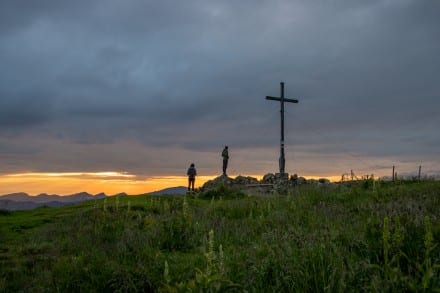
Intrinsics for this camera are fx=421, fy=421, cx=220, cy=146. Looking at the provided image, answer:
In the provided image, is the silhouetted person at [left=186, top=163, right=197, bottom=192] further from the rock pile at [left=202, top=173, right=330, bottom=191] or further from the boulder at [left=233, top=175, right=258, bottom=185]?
the boulder at [left=233, top=175, right=258, bottom=185]

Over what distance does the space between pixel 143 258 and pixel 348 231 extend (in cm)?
412

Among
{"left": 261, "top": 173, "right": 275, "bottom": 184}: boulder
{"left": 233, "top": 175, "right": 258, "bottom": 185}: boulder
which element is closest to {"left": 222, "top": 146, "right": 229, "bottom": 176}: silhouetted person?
{"left": 233, "top": 175, "right": 258, "bottom": 185}: boulder

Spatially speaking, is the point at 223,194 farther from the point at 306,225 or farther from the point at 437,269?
the point at 437,269

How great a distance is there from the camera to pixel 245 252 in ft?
24.5

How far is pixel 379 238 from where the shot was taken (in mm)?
6551

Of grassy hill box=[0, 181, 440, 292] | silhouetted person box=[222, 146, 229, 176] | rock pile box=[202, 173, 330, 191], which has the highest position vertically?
silhouetted person box=[222, 146, 229, 176]

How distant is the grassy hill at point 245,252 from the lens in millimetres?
4863

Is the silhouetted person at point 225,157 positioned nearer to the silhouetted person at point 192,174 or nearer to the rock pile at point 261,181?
the rock pile at point 261,181

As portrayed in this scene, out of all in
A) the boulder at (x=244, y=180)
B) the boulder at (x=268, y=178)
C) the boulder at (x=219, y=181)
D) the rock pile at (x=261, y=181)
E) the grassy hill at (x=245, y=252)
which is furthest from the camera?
the boulder at (x=244, y=180)

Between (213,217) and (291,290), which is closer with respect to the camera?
(291,290)

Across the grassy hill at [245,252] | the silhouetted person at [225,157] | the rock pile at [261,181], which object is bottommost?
the grassy hill at [245,252]

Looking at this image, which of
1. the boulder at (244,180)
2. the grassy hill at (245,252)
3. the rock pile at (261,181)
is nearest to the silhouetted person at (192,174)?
the rock pile at (261,181)

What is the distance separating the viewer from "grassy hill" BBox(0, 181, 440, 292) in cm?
486

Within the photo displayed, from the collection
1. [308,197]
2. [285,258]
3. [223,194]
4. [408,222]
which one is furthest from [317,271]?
[223,194]
